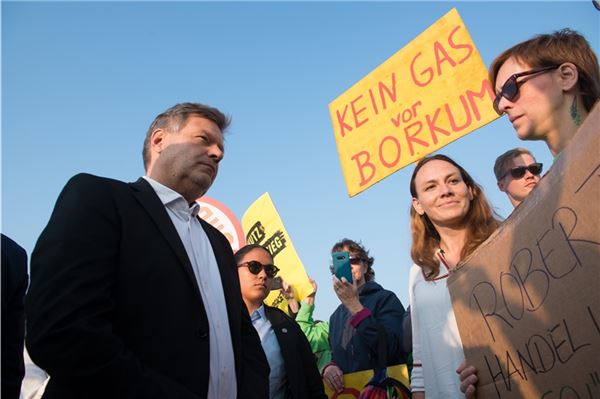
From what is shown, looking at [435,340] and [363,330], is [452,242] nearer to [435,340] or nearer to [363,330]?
[435,340]

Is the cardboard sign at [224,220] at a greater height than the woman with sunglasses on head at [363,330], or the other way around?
the cardboard sign at [224,220]

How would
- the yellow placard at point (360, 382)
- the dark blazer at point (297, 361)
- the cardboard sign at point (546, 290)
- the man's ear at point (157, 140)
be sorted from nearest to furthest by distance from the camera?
the cardboard sign at point (546, 290), the man's ear at point (157, 140), the yellow placard at point (360, 382), the dark blazer at point (297, 361)

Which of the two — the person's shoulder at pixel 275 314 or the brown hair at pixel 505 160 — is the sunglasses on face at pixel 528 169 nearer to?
the brown hair at pixel 505 160

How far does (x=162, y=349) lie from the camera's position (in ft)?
5.83

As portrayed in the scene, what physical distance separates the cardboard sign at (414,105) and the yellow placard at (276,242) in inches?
73.4

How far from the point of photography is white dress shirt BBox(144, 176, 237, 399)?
6.46ft

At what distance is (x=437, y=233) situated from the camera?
2.89 meters

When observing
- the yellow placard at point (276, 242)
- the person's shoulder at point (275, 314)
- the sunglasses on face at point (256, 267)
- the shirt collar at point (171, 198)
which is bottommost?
the person's shoulder at point (275, 314)

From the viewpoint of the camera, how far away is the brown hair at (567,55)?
195 cm

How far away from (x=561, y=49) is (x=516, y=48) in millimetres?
171

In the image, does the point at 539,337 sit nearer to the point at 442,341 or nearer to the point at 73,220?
the point at 442,341

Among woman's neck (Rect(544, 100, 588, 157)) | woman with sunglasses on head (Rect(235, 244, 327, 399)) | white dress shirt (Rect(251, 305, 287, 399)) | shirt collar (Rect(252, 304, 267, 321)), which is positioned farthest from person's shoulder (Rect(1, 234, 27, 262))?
woman's neck (Rect(544, 100, 588, 157))

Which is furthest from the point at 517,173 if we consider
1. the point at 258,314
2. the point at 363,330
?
the point at 258,314

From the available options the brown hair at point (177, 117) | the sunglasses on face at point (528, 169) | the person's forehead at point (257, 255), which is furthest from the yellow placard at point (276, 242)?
the brown hair at point (177, 117)
